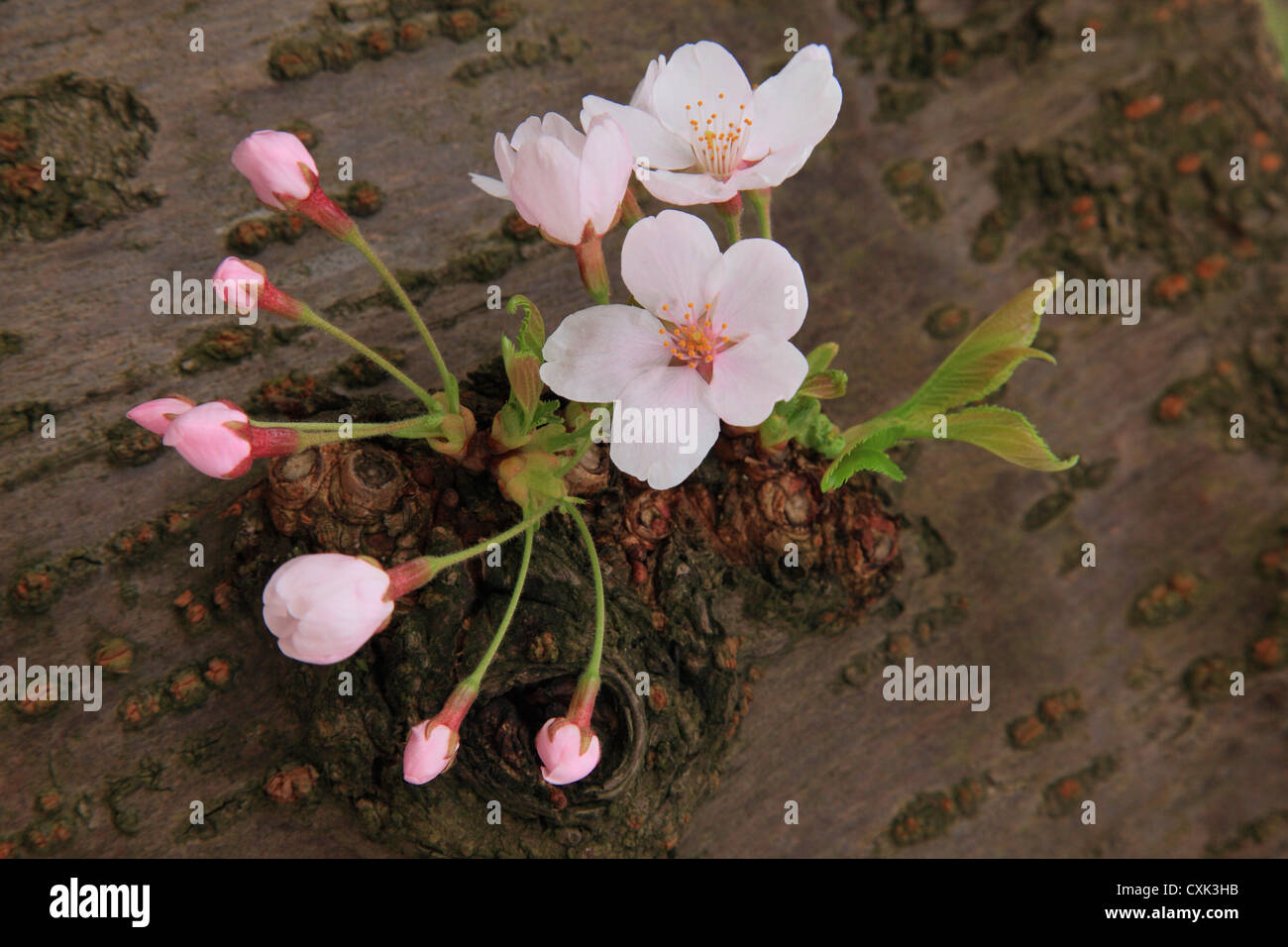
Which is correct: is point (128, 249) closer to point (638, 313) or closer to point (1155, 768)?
point (638, 313)

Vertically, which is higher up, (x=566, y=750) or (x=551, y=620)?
(x=551, y=620)

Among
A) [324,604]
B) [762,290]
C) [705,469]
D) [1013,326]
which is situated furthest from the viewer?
[705,469]

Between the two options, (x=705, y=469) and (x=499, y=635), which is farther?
(x=705, y=469)

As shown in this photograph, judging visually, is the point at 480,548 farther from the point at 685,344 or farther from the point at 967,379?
the point at 967,379

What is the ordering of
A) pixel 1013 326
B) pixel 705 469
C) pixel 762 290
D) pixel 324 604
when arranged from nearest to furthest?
pixel 324 604
pixel 762 290
pixel 1013 326
pixel 705 469

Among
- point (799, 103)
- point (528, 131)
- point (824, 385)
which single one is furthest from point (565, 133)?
point (824, 385)

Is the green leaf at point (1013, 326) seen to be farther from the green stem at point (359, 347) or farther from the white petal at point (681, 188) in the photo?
→ the green stem at point (359, 347)
